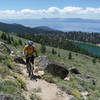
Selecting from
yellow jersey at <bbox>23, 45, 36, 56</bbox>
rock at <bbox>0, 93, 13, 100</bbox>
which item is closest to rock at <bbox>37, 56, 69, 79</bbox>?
yellow jersey at <bbox>23, 45, 36, 56</bbox>

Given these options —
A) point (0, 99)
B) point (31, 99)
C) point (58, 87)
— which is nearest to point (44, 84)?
point (58, 87)

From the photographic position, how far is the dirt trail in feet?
30.2

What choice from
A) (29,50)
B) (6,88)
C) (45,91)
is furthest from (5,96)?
(29,50)

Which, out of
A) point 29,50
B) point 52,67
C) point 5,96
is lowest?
point 52,67

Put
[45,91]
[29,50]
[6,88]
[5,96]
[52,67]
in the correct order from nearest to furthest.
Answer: [5,96]
[6,88]
[45,91]
[29,50]
[52,67]

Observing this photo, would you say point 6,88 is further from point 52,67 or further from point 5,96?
point 52,67

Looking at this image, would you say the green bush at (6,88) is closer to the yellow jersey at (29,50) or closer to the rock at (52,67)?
the yellow jersey at (29,50)

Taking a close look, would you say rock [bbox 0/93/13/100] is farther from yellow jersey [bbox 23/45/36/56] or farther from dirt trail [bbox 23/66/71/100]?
yellow jersey [bbox 23/45/36/56]

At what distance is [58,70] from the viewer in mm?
16500

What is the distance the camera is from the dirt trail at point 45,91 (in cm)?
920

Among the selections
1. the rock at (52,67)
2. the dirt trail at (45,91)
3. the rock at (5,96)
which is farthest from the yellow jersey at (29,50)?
the rock at (5,96)

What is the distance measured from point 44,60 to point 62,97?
22.6ft

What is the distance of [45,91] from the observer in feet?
32.8

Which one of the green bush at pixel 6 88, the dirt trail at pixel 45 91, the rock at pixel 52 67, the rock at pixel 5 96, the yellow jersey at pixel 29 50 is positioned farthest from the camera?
the rock at pixel 52 67
